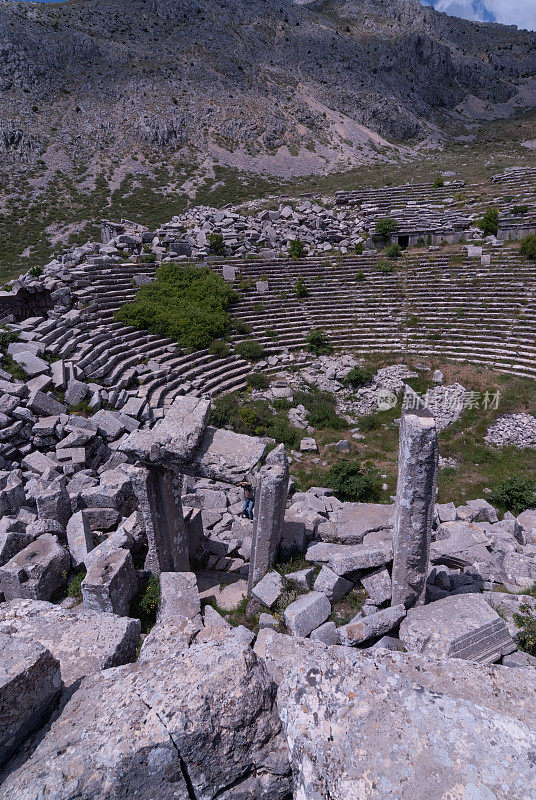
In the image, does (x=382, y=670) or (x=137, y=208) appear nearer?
(x=382, y=670)

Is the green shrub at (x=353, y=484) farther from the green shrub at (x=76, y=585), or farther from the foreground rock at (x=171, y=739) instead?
the foreground rock at (x=171, y=739)

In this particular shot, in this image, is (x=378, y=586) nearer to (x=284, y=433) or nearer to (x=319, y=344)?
(x=284, y=433)

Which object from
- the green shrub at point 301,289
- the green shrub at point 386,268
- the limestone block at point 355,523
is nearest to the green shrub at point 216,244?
the green shrub at point 301,289

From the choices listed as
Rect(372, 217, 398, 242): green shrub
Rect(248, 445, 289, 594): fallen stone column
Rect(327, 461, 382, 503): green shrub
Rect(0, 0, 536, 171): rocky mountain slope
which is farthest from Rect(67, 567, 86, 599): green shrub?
Rect(0, 0, 536, 171): rocky mountain slope

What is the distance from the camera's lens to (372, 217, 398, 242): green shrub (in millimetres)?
24469

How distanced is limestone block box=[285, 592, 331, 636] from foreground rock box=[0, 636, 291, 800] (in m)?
2.02

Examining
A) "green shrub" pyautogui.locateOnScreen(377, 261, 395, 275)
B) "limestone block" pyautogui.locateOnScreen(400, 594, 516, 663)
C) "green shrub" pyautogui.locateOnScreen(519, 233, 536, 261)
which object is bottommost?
"limestone block" pyautogui.locateOnScreen(400, 594, 516, 663)

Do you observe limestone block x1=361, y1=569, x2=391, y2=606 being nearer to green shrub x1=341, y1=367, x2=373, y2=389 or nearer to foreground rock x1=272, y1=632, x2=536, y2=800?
foreground rock x1=272, y1=632, x2=536, y2=800

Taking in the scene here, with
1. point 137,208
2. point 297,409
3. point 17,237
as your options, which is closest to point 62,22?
point 137,208

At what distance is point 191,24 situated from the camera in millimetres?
55781

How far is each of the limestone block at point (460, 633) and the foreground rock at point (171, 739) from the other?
2219 millimetres

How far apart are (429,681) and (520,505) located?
762cm

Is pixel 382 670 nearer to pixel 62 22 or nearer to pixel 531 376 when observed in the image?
pixel 531 376

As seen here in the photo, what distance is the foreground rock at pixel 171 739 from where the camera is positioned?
8.76ft
